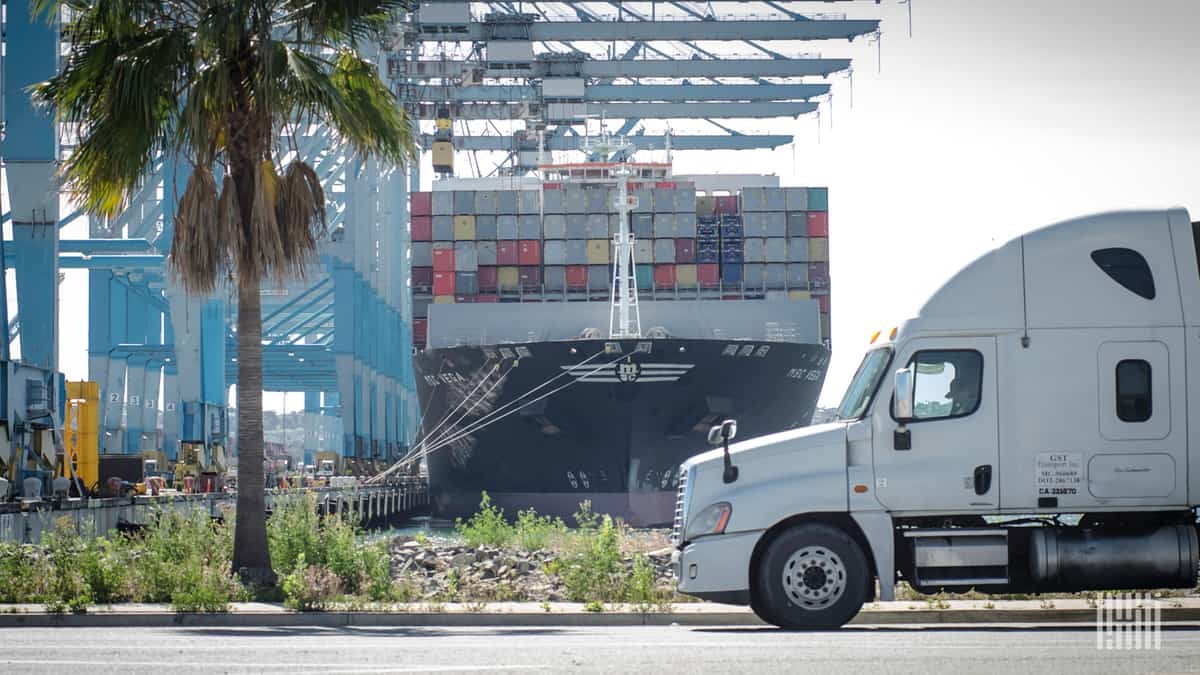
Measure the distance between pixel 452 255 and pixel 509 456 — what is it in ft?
37.6

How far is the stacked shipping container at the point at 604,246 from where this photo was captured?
169 ft

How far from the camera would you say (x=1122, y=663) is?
10.5 m

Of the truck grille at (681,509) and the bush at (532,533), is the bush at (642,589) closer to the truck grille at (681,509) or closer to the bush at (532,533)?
the truck grille at (681,509)

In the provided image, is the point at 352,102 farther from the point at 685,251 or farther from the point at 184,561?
the point at 685,251

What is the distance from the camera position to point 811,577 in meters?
13.3

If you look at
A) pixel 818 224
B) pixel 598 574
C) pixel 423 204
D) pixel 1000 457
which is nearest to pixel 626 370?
pixel 818 224

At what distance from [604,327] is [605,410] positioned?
6.50 meters

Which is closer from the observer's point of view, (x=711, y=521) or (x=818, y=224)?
(x=711, y=521)

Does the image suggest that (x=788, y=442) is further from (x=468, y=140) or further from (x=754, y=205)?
(x=468, y=140)

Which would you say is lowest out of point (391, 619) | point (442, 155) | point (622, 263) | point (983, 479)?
point (391, 619)

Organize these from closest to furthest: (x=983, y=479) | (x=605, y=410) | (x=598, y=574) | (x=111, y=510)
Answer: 1. (x=983, y=479)
2. (x=598, y=574)
3. (x=111, y=510)
4. (x=605, y=410)

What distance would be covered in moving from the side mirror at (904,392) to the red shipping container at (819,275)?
39.3 m

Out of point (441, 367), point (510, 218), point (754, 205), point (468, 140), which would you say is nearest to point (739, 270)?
point (754, 205)

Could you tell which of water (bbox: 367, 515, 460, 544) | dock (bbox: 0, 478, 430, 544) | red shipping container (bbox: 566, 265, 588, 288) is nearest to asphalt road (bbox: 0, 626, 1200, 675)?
dock (bbox: 0, 478, 430, 544)
